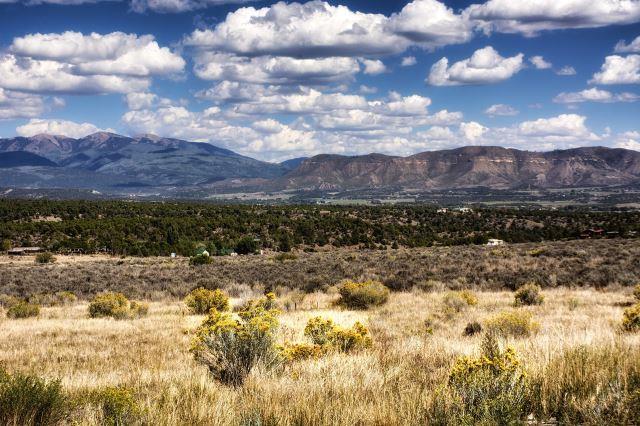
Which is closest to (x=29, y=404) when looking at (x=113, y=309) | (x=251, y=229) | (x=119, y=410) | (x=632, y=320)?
(x=119, y=410)

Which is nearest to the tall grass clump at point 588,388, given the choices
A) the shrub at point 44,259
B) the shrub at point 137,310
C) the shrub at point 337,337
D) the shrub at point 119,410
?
the shrub at point 337,337

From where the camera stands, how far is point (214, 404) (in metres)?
4.89

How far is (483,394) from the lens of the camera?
187 inches

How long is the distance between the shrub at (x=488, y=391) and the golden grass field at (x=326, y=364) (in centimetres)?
28

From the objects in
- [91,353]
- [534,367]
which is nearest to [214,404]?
[534,367]

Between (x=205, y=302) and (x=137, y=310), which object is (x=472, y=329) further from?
(x=137, y=310)

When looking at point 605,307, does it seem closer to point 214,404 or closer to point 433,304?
point 433,304

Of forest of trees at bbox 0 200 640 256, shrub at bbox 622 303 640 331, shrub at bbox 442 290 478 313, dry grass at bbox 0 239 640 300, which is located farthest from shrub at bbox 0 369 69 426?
forest of trees at bbox 0 200 640 256

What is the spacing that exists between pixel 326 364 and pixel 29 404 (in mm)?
3691

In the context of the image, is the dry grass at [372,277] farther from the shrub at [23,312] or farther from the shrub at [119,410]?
the shrub at [119,410]

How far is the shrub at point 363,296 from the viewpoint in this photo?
15.9 metres

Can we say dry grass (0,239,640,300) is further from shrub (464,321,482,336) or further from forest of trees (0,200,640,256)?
forest of trees (0,200,640,256)

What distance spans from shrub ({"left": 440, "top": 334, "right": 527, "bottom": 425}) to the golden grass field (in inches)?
11.0

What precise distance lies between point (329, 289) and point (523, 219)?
84.0 metres
